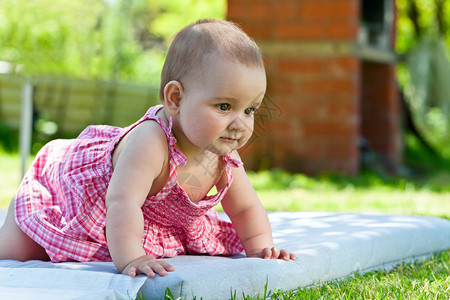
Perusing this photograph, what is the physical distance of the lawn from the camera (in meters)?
2.09

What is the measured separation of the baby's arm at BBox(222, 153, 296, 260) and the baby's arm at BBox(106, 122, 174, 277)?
36 centimetres

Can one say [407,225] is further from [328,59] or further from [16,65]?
[16,65]

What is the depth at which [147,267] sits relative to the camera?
6.05ft

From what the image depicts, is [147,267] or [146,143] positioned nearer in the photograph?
[147,267]

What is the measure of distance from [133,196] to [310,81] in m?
5.08

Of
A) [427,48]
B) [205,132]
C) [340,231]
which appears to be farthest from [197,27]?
[427,48]

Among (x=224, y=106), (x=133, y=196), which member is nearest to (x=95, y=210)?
(x=133, y=196)

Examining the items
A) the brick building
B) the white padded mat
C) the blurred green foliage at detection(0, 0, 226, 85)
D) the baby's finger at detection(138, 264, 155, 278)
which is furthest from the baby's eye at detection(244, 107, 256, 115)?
the blurred green foliage at detection(0, 0, 226, 85)

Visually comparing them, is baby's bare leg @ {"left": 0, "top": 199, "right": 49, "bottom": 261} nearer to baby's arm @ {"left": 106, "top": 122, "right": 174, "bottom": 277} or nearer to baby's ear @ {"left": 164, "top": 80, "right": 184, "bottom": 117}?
baby's arm @ {"left": 106, "top": 122, "right": 174, "bottom": 277}

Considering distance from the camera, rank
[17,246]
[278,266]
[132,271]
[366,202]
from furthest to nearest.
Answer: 1. [366,202]
2. [17,246]
3. [278,266]
4. [132,271]

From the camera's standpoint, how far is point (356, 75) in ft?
22.4

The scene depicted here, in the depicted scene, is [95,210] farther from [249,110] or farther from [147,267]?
[249,110]

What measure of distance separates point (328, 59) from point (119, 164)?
509 centimetres

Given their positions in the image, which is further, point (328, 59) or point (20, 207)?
point (328, 59)
